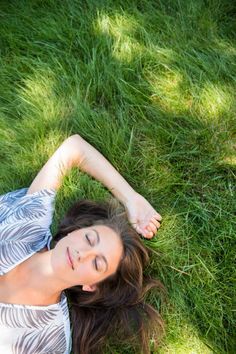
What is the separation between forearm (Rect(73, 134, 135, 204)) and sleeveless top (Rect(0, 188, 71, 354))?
0.29m

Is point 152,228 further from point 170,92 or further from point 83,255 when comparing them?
point 170,92

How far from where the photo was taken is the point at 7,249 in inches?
105

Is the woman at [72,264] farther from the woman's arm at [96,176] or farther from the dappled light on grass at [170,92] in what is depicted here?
the dappled light on grass at [170,92]

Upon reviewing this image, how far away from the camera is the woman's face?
238cm

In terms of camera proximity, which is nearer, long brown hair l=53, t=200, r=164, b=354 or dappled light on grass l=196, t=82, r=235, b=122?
long brown hair l=53, t=200, r=164, b=354

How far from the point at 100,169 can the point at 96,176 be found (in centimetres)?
6

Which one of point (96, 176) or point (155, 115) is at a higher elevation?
point (155, 115)

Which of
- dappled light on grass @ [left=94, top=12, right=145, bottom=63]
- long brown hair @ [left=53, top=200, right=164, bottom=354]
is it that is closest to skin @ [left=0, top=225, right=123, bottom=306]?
→ long brown hair @ [left=53, top=200, right=164, bottom=354]

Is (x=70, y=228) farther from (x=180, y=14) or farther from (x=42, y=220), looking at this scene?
(x=180, y=14)

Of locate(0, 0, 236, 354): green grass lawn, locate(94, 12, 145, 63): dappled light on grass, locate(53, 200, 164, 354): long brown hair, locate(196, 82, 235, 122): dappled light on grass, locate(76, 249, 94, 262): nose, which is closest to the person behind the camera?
locate(76, 249, 94, 262): nose

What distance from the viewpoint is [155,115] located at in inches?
122

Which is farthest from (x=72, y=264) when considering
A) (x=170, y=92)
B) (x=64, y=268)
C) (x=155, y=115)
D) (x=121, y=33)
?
(x=121, y=33)

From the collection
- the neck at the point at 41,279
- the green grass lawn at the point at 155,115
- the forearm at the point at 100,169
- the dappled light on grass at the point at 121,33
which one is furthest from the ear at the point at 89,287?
the dappled light on grass at the point at 121,33

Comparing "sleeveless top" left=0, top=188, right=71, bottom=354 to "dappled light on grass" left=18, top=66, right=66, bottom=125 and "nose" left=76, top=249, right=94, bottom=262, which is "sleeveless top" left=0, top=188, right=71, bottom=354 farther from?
"dappled light on grass" left=18, top=66, right=66, bottom=125
